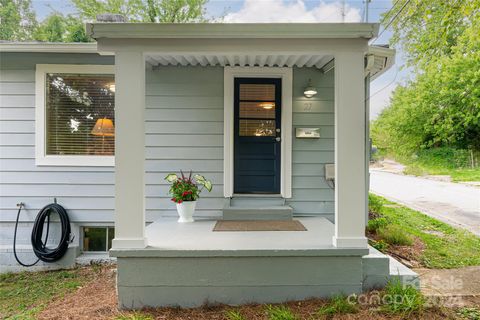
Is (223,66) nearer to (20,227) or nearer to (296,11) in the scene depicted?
(20,227)

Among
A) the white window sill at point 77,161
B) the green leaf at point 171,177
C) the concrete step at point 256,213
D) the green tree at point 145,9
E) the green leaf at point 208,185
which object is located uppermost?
the green tree at point 145,9

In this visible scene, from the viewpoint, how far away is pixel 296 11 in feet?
25.1

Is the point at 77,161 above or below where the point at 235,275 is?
above

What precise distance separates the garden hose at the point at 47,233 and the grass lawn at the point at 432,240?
4.16m

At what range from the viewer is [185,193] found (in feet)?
11.8

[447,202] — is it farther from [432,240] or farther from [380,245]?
[380,245]

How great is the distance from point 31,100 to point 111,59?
1.23m

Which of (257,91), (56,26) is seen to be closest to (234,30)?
(257,91)

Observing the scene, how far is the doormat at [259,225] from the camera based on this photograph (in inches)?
128

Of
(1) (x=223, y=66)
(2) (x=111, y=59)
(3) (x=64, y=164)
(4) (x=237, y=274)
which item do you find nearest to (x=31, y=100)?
(3) (x=64, y=164)

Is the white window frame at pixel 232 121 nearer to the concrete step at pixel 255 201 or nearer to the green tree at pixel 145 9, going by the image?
the concrete step at pixel 255 201

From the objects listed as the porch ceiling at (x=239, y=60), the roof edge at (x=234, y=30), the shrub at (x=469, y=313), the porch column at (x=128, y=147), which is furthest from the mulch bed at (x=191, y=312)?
the porch ceiling at (x=239, y=60)

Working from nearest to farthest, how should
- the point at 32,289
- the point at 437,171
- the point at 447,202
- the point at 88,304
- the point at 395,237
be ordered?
the point at 88,304, the point at 32,289, the point at 395,237, the point at 447,202, the point at 437,171

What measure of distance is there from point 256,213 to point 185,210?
36.1 inches
